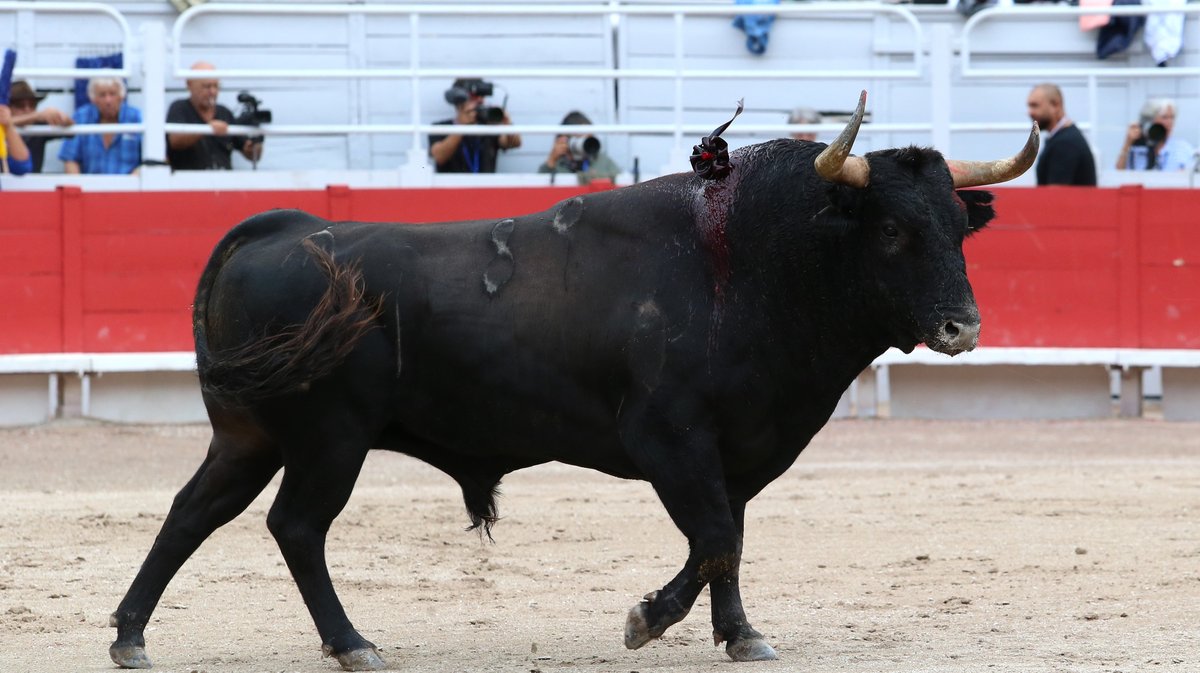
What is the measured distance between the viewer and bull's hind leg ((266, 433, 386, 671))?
444 centimetres

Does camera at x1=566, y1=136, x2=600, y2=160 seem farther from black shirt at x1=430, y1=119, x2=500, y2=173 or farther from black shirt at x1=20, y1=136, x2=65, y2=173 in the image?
black shirt at x1=20, y1=136, x2=65, y2=173

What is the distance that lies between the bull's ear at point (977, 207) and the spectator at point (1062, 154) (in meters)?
5.68

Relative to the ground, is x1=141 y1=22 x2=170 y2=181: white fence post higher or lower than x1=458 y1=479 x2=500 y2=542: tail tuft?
higher

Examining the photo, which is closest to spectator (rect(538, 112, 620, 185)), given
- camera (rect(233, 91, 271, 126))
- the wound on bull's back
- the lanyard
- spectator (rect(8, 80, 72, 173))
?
the lanyard

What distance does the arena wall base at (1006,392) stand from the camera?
10805 millimetres

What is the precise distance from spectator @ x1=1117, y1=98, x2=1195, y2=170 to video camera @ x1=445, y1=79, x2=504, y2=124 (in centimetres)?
407

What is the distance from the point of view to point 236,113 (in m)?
11.3

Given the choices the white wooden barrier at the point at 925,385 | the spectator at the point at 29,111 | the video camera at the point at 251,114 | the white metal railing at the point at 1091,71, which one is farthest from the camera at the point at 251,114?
the white metal railing at the point at 1091,71

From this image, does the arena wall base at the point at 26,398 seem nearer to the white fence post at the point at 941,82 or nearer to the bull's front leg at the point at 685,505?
the white fence post at the point at 941,82

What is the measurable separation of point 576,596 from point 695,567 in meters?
1.38

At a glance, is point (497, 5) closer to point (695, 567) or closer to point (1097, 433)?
point (1097, 433)

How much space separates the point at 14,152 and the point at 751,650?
7.11 metres

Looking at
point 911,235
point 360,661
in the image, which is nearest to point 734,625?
point 360,661

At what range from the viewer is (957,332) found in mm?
4125
